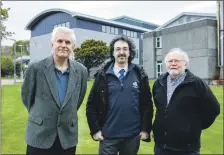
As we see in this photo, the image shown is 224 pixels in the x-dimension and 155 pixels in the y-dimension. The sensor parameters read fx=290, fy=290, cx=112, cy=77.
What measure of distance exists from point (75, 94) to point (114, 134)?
0.65 metres

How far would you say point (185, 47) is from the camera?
13.7 m

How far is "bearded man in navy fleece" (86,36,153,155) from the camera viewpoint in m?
2.77

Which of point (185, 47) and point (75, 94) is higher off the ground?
point (185, 47)

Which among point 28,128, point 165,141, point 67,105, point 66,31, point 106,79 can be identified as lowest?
point 165,141

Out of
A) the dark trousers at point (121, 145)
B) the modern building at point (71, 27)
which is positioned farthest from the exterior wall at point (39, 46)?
the dark trousers at point (121, 145)

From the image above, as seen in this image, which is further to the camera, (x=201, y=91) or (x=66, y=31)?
(x=201, y=91)

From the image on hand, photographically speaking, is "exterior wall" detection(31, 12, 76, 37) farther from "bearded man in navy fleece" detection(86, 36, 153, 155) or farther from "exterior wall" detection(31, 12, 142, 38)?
"bearded man in navy fleece" detection(86, 36, 153, 155)

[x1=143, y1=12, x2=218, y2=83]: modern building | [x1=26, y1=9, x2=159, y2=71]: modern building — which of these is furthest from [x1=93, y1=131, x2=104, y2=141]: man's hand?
[x1=143, y1=12, x2=218, y2=83]: modern building

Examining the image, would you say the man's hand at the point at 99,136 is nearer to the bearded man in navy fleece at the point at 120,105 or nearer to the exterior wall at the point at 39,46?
the bearded man in navy fleece at the point at 120,105

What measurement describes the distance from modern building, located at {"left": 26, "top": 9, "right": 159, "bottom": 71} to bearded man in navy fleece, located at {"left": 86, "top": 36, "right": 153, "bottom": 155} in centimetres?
34

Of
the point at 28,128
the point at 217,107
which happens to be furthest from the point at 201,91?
the point at 28,128

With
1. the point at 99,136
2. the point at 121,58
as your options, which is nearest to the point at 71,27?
the point at 121,58

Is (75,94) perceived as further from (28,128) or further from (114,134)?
(114,134)

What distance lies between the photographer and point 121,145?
2.83 meters
